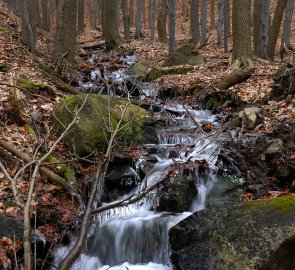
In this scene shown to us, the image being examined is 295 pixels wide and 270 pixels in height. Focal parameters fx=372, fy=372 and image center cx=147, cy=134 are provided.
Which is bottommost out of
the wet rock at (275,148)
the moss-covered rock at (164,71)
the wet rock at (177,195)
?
the wet rock at (177,195)

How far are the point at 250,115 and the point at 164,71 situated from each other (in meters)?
6.26

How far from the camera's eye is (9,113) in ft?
22.7

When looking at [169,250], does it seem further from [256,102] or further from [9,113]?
[256,102]

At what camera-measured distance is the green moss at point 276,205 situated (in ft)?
13.3

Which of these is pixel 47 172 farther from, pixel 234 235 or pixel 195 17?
pixel 195 17

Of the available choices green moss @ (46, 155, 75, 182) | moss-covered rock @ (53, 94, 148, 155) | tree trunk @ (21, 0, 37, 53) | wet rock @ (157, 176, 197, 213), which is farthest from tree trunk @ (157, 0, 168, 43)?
wet rock @ (157, 176, 197, 213)

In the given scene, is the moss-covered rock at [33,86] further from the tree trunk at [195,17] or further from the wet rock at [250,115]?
the tree trunk at [195,17]

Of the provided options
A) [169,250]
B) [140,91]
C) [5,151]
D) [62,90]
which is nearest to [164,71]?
[140,91]

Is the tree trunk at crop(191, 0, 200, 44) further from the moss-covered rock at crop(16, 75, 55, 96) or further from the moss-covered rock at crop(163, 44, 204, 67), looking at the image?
the moss-covered rock at crop(16, 75, 55, 96)

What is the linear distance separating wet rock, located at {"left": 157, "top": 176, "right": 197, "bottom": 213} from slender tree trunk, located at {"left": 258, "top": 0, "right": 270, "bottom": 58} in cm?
926

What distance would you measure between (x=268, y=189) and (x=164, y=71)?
862cm

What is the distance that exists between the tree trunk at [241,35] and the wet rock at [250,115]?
3.76m

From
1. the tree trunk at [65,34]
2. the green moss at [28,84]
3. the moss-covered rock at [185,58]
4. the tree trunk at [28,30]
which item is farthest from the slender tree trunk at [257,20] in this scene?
the green moss at [28,84]

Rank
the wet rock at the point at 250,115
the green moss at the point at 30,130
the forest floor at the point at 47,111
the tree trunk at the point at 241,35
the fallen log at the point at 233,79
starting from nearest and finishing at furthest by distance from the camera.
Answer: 1. the forest floor at the point at 47,111
2. the green moss at the point at 30,130
3. the wet rock at the point at 250,115
4. the fallen log at the point at 233,79
5. the tree trunk at the point at 241,35
